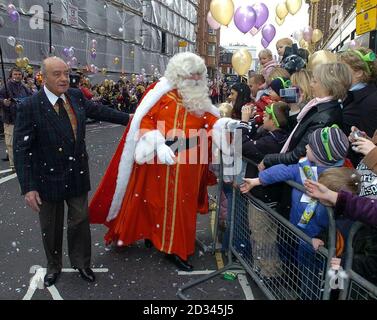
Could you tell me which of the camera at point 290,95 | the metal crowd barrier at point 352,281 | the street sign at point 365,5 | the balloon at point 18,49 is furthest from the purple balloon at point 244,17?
the balloon at point 18,49

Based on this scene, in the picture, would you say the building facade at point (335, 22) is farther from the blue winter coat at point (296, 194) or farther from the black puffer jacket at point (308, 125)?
the blue winter coat at point (296, 194)

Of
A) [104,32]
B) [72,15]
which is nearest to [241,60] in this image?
[72,15]

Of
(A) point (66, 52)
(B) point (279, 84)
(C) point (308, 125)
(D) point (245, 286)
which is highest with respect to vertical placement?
(A) point (66, 52)

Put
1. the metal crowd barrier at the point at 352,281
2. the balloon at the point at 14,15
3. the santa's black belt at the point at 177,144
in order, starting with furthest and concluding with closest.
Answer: the balloon at the point at 14,15, the santa's black belt at the point at 177,144, the metal crowd barrier at the point at 352,281

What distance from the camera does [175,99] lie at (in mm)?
3785

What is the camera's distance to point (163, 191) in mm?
3768

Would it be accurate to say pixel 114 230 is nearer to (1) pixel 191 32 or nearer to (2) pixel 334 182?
(2) pixel 334 182

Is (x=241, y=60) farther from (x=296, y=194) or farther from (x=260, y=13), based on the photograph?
(x=296, y=194)

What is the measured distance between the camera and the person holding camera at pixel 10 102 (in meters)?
7.66

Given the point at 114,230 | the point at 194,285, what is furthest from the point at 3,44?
the point at 194,285

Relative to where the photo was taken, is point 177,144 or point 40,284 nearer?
point 40,284

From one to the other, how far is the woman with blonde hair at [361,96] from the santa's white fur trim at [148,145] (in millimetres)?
1570

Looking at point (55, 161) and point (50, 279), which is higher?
point (55, 161)

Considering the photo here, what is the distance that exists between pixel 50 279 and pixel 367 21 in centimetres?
520
